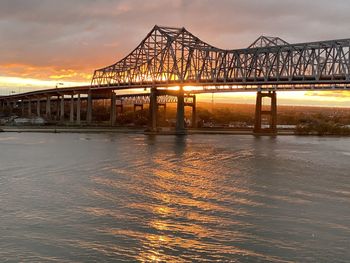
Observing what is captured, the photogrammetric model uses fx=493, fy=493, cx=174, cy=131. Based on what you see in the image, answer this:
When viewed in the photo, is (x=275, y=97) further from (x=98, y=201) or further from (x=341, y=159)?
(x=98, y=201)

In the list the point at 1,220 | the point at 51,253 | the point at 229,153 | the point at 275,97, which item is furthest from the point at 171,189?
the point at 275,97

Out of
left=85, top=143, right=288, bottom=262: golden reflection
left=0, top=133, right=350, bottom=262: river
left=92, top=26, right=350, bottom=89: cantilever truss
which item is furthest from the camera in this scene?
left=92, top=26, right=350, bottom=89: cantilever truss

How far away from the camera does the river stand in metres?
13.5

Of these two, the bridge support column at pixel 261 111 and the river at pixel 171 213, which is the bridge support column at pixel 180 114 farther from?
the river at pixel 171 213

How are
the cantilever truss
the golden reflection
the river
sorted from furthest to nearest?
the cantilever truss → the golden reflection → the river

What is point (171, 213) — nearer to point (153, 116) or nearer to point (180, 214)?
point (180, 214)

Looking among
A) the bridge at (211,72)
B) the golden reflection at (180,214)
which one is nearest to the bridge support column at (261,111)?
the bridge at (211,72)

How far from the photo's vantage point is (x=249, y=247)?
13.9 metres

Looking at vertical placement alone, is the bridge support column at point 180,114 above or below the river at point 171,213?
above

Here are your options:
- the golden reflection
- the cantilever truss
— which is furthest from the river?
the cantilever truss

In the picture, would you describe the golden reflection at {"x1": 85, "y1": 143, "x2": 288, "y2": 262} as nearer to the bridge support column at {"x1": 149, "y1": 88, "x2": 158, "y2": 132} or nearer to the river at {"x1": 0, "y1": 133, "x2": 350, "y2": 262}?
the river at {"x1": 0, "y1": 133, "x2": 350, "y2": 262}

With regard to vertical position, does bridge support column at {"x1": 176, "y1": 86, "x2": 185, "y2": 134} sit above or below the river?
above

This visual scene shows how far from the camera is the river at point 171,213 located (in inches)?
533

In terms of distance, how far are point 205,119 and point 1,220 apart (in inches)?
5438
